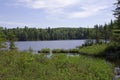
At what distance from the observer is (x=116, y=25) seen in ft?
174

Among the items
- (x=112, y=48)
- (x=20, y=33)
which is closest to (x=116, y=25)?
(x=112, y=48)

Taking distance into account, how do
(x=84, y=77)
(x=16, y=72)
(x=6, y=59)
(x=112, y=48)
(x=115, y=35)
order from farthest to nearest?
1. (x=112, y=48)
2. (x=115, y=35)
3. (x=84, y=77)
4. (x=6, y=59)
5. (x=16, y=72)

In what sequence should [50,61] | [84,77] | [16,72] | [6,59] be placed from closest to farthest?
1. [16,72]
2. [6,59]
3. [84,77]
4. [50,61]

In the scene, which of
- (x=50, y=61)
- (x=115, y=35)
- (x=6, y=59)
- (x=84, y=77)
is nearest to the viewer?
(x=6, y=59)

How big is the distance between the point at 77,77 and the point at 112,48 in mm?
34762

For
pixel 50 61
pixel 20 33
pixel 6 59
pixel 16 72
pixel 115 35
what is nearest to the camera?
pixel 16 72

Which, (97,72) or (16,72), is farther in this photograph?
(97,72)

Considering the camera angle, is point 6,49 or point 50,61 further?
point 50,61

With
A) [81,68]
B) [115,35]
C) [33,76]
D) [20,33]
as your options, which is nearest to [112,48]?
[115,35]

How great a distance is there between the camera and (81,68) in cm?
2181

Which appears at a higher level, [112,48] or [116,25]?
[116,25]

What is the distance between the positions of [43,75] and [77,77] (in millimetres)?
2451

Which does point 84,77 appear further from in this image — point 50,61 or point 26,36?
point 26,36

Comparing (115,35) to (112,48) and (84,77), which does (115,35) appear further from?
(84,77)
